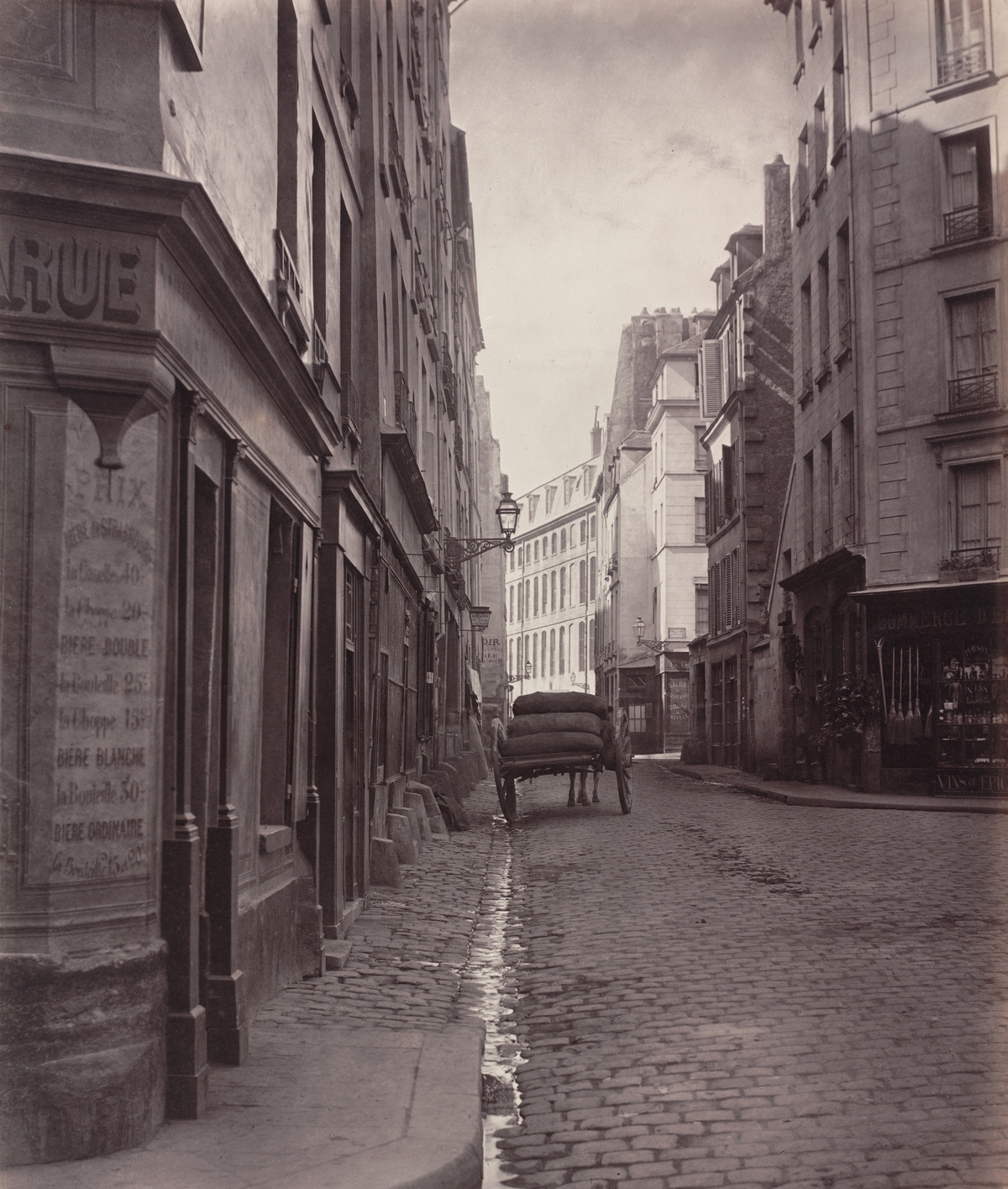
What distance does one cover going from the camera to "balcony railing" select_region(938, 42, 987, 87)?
2188 cm

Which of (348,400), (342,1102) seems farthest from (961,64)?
(342,1102)

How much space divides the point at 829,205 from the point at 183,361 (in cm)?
2298

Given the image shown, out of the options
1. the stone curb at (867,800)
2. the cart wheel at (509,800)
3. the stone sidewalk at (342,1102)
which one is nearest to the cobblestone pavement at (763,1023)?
the stone sidewalk at (342,1102)

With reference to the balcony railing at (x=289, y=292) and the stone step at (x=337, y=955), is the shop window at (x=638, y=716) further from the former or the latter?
the balcony railing at (x=289, y=292)

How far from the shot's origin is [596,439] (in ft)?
263

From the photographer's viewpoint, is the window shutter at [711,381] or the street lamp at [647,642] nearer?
the window shutter at [711,381]

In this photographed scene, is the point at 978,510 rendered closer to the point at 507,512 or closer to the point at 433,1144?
the point at 507,512

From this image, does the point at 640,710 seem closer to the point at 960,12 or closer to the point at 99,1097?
the point at 960,12

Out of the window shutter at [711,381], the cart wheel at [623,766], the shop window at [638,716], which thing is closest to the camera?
the cart wheel at [623,766]

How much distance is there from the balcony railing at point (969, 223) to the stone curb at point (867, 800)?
29.4ft

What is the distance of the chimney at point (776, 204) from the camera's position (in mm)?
35625

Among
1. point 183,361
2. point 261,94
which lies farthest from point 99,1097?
point 261,94

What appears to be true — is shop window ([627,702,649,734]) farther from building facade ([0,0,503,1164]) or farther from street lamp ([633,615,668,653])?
building facade ([0,0,503,1164])

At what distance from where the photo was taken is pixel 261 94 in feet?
23.7
